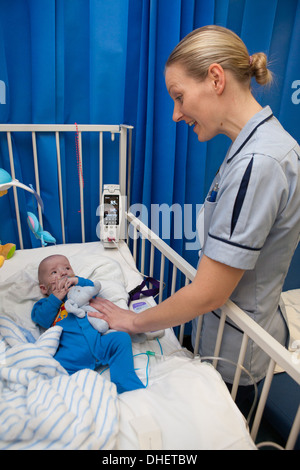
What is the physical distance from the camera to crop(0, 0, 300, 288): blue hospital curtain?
1.42 meters

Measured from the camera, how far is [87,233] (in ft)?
6.05

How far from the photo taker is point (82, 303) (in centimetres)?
110

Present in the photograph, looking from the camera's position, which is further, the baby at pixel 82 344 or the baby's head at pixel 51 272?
the baby's head at pixel 51 272

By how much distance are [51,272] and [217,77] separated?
0.93 meters

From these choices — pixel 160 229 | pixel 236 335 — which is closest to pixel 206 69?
pixel 236 335

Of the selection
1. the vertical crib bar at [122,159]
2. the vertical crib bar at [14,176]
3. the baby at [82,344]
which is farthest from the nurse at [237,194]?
the vertical crib bar at [14,176]

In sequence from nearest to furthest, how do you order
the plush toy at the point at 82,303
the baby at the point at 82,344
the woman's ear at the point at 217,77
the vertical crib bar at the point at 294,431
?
the vertical crib bar at the point at 294,431
the woman's ear at the point at 217,77
the baby at the point at 82,344
the plush toy at the point at 82,303

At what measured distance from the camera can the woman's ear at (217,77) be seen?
0.75 metres

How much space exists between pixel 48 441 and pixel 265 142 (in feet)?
2.59

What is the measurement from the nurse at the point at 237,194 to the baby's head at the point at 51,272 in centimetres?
46

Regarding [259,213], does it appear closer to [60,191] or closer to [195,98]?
[195,98]

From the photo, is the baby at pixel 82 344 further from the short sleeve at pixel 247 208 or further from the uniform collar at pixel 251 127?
the uniform collar at pixel 251 127

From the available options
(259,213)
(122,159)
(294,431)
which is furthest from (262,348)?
(122,159)
